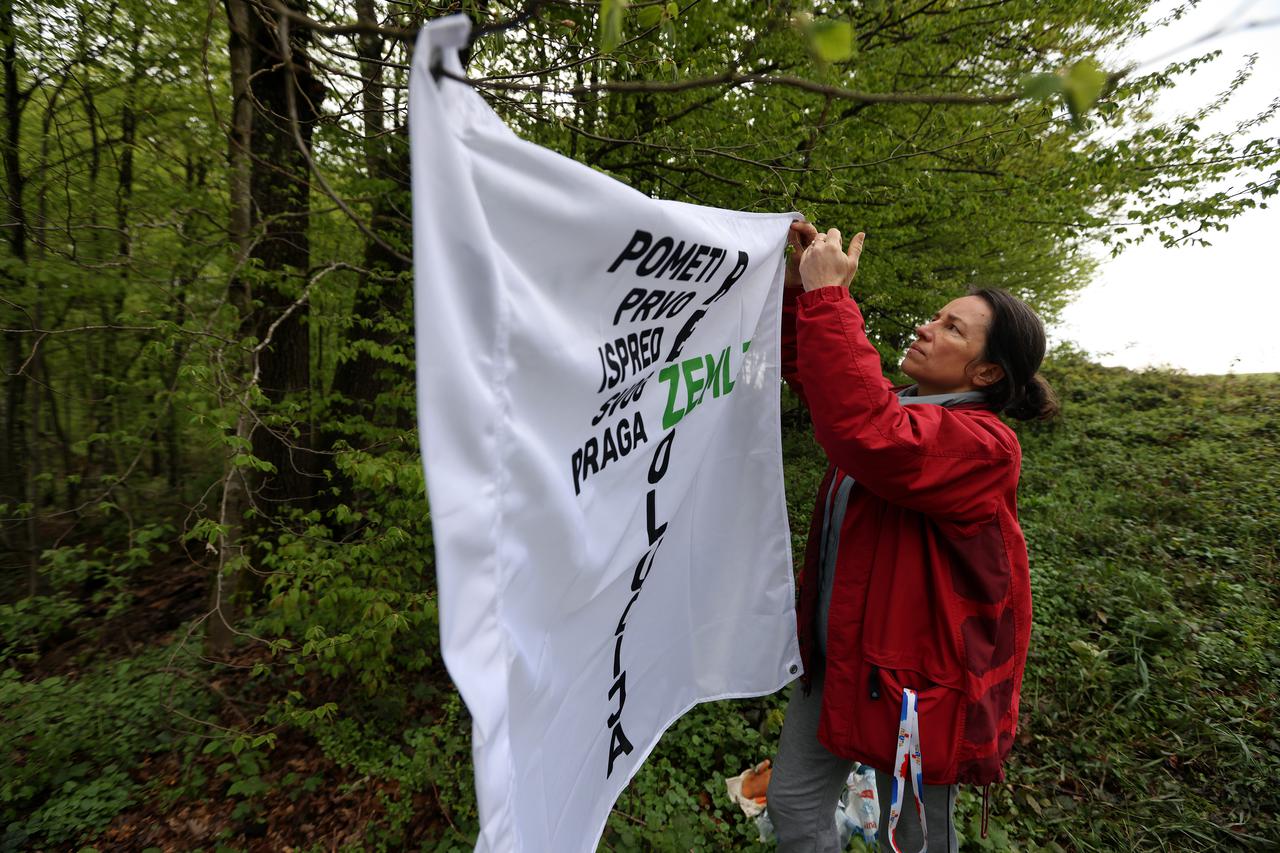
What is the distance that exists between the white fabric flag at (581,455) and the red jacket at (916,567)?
0.32 meters

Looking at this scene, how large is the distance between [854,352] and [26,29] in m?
5.17

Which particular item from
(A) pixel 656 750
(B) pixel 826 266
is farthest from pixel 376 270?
(A) pixel 656 750

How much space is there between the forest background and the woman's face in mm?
1069

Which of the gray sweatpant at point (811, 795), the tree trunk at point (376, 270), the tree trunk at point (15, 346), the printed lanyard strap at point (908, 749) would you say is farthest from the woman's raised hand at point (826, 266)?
the tree trunk at point (15, 346)

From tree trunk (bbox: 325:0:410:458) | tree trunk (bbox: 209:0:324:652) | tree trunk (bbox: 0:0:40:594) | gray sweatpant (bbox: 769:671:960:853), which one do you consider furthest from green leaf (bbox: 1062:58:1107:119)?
tree trunk (bbox: 0:0:40:594)

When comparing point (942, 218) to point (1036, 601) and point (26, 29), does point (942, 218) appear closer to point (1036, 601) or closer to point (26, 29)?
point (1036, 601)

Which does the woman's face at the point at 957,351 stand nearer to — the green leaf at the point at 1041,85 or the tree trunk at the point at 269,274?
the green leaf at the point at 1041,85

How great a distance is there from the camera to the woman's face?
1.62 metres

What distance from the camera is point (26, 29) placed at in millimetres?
3436

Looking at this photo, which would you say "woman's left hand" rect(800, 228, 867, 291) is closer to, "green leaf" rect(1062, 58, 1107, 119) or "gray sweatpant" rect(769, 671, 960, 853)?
"green leaf" rect(1062, 58, 1107, 119)

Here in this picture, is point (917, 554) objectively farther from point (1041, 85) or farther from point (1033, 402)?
point (1041, 85)

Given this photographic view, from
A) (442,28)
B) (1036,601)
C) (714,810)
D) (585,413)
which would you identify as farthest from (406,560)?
(1036,601)

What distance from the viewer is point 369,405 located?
3.68 m

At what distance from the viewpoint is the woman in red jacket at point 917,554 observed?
1352mm
